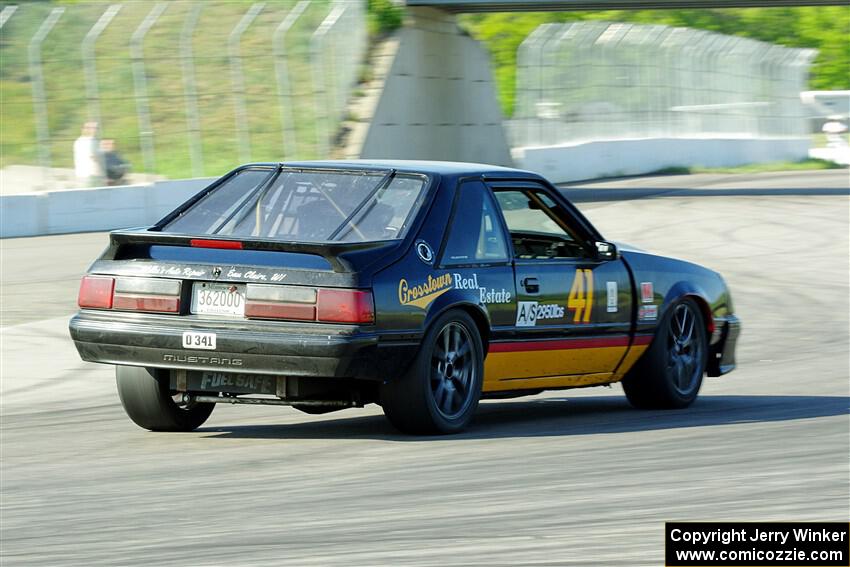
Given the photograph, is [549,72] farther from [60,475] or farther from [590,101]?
[60,475]

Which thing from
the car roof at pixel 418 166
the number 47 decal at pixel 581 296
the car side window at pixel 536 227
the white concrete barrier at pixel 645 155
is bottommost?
the white concrete barrier at pixel 645 155

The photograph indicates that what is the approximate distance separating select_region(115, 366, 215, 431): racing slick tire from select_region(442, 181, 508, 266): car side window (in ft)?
5.24

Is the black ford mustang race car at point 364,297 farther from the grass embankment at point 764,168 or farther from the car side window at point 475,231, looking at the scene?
the grass embankment at point 764,168

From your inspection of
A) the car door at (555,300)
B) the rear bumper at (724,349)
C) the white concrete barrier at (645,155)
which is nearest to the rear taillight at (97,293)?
the car door at (555,300)

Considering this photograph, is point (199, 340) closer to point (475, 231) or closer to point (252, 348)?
point (252, 348)

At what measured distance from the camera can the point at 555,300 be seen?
29.0 ft

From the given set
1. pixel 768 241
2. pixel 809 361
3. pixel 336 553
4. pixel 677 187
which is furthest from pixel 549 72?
pixel 336 553

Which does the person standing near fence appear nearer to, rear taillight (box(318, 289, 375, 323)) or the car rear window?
the car rear window

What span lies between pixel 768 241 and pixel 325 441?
17632 mm

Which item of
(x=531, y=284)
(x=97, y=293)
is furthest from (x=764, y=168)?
(x=97, y=293)

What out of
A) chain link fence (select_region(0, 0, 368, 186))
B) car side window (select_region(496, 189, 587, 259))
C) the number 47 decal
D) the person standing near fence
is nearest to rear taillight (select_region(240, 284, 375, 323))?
car side window (select_region(496, 189, 587, 259))

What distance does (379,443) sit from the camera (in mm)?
8016

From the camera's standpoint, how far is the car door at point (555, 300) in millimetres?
8625

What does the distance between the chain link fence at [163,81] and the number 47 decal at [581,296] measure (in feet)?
55.0
